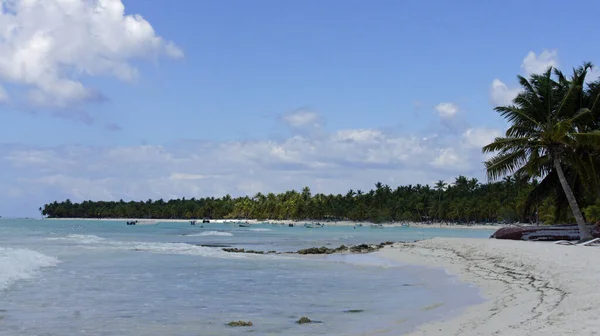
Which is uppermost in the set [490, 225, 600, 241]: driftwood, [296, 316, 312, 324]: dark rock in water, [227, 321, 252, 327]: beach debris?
[490, 225, 600, 241]: driftwood

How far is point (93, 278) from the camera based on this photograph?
2152cm

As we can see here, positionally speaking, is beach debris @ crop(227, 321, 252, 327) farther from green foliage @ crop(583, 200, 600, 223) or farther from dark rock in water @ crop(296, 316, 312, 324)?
green foliage @ crop(583, 200, 600, 223)

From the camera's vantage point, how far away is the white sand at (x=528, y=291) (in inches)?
347

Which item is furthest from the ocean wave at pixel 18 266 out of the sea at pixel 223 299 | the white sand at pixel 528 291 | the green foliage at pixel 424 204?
the green foliage at pixel 424 204

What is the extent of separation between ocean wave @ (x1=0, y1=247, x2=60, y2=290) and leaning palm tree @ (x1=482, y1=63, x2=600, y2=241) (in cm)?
2174

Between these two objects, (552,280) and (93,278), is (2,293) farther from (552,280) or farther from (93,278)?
(552,280)

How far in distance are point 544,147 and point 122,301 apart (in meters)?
21.4

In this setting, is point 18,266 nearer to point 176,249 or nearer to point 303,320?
point 303,320

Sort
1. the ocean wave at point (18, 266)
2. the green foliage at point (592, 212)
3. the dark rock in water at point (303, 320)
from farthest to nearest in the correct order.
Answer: the green foliage at point (592, 212)
the ocean wave at point (18, 266)
the dark rock in water at point (303, 320)

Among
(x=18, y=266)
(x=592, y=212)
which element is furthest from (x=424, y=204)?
(x=18, y=266)

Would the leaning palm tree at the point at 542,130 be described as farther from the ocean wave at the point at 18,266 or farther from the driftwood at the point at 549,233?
the ocean wave at the point at 18,266

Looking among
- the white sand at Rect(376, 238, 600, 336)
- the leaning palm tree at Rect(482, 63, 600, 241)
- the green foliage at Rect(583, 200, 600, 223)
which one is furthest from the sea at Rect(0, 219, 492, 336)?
the green foliage at Rect(583, 200, 600, 223)

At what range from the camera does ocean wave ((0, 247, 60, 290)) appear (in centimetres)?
2061

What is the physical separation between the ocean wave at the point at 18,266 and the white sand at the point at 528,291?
15219 mm
